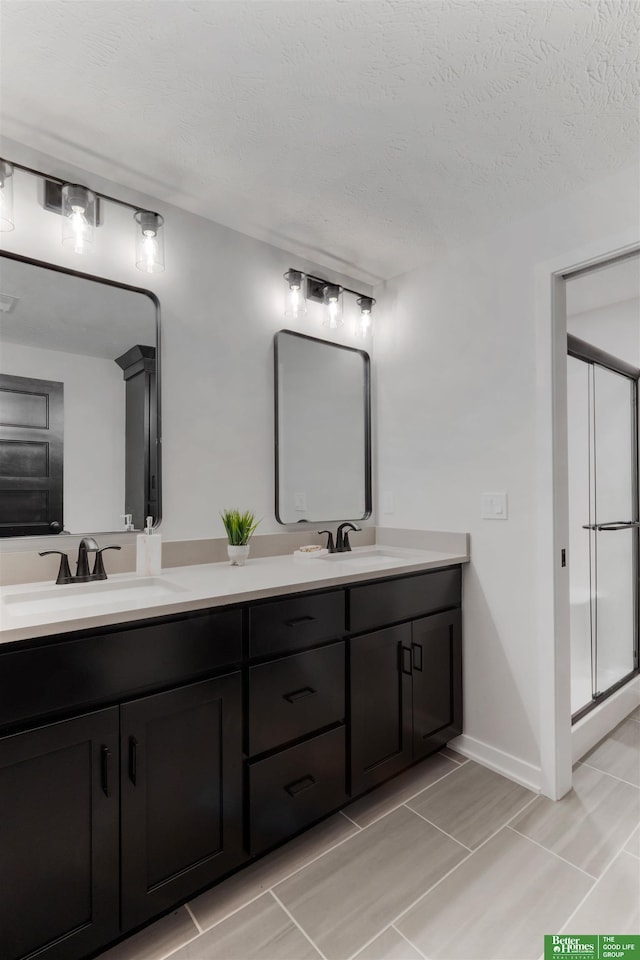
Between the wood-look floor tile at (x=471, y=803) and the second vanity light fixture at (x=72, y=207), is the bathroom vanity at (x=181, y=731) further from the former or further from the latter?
the second vanity light fixture at (x=72, y=207)

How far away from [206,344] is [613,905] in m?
2.29

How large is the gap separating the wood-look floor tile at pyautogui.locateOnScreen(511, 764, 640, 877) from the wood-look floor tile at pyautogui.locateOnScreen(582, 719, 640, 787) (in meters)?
0.07

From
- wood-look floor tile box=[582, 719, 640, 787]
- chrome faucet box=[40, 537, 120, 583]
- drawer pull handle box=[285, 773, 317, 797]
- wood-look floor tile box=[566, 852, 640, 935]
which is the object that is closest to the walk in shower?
wood-look floor tile box=[582, 719, 640, 787]

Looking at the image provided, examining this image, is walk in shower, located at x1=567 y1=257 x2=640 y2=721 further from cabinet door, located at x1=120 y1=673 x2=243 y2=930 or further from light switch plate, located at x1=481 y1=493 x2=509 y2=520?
cabinet door, located at x1=120 y1=673 x2=243 y2=930

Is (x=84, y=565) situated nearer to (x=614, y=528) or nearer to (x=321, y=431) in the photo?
(x=321, y=431)

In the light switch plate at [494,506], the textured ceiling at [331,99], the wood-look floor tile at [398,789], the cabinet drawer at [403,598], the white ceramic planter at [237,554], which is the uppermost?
the textured ceiling at [331,99]

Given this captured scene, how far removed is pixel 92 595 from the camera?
1.55 metres

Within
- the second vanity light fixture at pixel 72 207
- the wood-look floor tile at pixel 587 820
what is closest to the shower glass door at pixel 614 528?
the wood-look floor tile at pixel 587 820

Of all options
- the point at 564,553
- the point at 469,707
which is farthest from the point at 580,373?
the point at 469,707

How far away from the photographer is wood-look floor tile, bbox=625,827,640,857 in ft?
5.29

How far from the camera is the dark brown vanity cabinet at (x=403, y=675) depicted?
1782 millimetres

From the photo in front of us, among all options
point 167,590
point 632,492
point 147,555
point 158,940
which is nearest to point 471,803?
point 158,940

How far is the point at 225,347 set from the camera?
82.8 inches

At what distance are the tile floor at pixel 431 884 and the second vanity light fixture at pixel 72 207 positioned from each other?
2088mm
